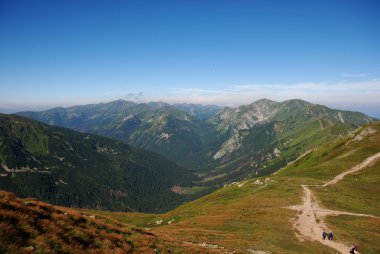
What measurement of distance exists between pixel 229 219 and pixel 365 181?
76.6 metres

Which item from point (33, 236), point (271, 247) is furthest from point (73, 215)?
point (271, 247)

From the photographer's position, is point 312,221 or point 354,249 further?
point 312,221

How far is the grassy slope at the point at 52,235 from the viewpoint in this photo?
1609cm

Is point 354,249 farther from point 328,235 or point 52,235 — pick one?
point 52,235

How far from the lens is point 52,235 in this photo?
1888cm

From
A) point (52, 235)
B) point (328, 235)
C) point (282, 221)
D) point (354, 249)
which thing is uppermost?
point (52, 235)

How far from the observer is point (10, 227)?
53.9ft

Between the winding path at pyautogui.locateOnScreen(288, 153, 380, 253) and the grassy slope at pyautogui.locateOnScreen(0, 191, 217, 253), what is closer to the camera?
the grassy slope at pyautogui.locateOnScreen(0, 191, 217, 253)

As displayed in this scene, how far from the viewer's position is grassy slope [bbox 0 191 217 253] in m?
16.1

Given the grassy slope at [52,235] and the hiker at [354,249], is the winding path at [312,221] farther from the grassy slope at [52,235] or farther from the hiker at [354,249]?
the grassy slope at [52,235]

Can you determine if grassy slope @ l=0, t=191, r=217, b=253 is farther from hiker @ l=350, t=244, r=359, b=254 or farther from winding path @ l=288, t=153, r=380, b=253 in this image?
winding path @ l=288, t=153, r=380, b=253

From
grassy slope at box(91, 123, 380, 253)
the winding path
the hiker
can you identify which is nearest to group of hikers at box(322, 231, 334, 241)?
the winding path

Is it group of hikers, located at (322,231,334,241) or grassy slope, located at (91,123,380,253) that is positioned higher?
group of hikers, located at (322,231,334,241)

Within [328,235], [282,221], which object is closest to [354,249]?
[328,235]
